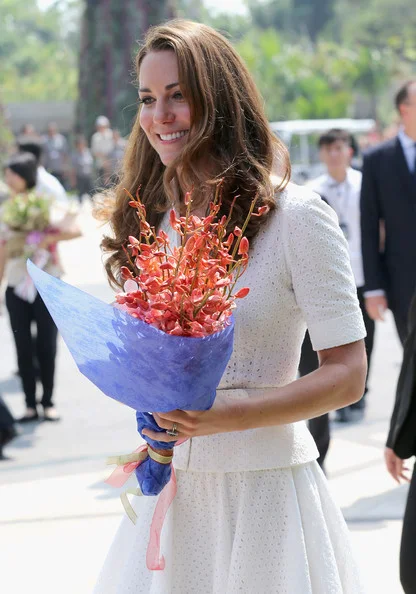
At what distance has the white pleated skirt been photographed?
2.45 metres

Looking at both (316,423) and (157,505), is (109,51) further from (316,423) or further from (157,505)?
(157,505)

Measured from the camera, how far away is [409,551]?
120 inches

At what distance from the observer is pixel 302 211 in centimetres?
246

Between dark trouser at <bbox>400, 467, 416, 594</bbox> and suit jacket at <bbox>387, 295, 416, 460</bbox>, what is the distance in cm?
23

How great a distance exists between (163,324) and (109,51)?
100.0 ft

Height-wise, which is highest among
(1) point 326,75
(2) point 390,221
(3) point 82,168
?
(2) point 390,221

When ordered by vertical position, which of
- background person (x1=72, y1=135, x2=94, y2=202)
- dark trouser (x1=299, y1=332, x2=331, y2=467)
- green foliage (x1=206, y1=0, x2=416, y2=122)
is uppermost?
dark trouser (x1=299, y1=332, x2=331, y2=467)

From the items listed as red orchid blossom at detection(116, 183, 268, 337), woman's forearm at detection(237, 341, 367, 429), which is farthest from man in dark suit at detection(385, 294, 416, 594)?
red orchid blossom at detection(116, 183, 268, 337)

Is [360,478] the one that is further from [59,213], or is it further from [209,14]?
[209,14]

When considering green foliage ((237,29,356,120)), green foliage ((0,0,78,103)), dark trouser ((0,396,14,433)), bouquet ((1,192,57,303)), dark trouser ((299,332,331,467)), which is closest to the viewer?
dark trouser ((299,332,331,467))

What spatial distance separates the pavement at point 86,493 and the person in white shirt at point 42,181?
64.4 inches

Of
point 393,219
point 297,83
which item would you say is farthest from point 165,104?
point 297,83

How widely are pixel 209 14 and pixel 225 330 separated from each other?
108659mm

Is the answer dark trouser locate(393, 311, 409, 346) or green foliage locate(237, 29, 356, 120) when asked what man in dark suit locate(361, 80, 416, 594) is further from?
green foliage locate(237, 29, 356, 120)
